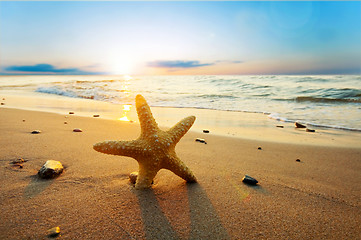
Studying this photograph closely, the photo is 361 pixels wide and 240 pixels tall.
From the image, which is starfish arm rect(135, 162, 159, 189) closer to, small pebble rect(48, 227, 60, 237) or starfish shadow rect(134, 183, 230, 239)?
starfish shadow rect(134, 183, 230, 239)

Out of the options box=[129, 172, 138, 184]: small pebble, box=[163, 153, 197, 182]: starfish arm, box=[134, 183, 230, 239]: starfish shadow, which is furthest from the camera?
→ box=[129, 172, 138, 184]: small pebble

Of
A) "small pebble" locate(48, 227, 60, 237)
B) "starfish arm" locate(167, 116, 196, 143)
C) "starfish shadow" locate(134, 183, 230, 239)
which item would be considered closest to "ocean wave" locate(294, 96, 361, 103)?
"starfish arm" locate(167, 116, 196, 143)

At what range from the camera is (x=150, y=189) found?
2428mm

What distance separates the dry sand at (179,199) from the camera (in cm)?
183

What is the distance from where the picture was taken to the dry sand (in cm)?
183

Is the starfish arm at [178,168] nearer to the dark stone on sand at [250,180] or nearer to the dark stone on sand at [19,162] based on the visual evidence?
the dark stone on sand at [250,180]

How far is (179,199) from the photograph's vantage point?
7.52 ft

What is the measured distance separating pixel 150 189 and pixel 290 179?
1888mm

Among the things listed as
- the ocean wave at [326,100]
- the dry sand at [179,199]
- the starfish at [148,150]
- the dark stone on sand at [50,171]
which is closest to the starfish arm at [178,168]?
the starfish at [148,150]

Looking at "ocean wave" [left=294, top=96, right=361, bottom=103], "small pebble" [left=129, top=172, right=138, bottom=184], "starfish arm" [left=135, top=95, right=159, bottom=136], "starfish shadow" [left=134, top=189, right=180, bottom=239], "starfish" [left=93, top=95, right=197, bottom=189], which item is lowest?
"ocean wave" [left=294, top=96, right=361, bottom=103]

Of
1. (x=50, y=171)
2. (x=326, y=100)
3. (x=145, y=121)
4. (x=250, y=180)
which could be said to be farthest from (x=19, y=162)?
(x=326, y=100)

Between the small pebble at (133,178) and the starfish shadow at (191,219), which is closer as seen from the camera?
the starfish shadow at (191,219)

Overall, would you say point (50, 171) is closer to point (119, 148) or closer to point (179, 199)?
point (119, 148)

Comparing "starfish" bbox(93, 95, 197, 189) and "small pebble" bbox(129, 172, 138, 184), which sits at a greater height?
"starfish" bbox(93, 95, 197, 189)
